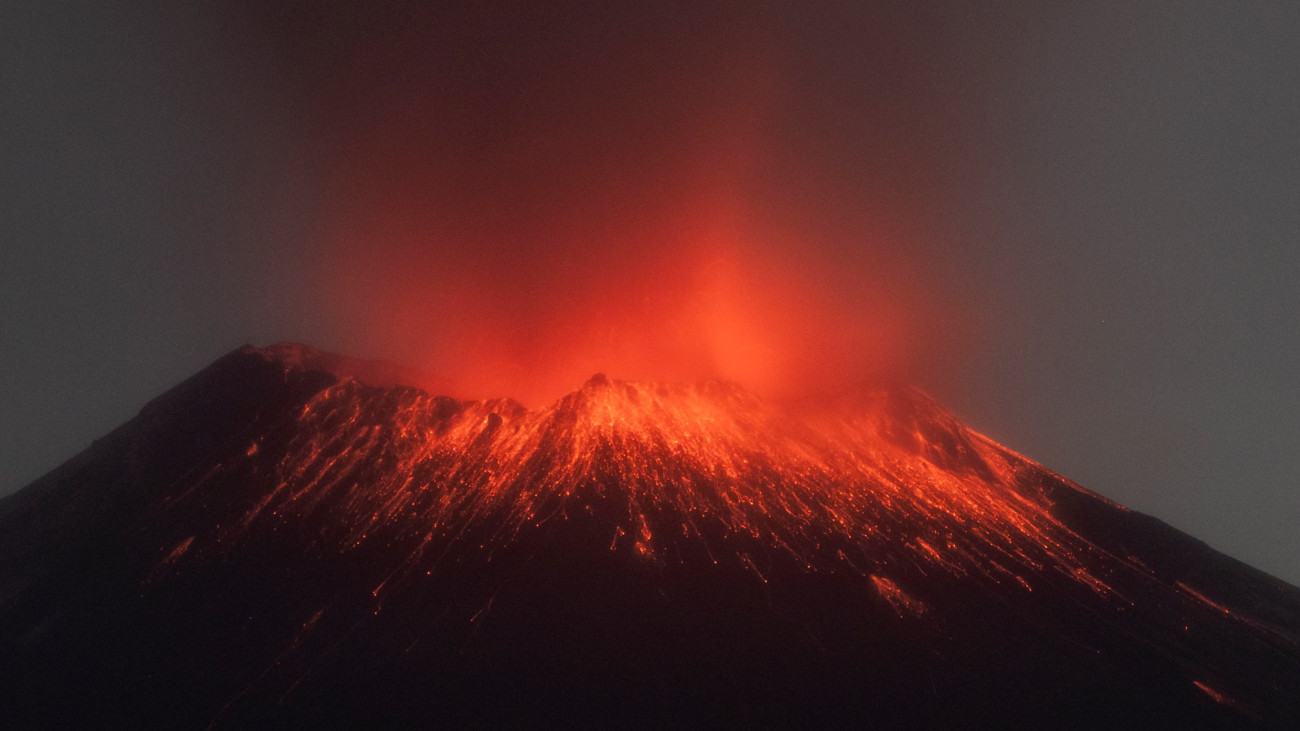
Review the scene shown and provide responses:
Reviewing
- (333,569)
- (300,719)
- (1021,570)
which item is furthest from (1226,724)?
(333,569)

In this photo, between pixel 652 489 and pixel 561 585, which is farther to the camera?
pixel 652 489

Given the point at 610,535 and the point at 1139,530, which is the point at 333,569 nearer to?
the point at 610,535

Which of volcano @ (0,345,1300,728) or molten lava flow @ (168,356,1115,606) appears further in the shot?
molten lava flow @ (168,356,1115,606)

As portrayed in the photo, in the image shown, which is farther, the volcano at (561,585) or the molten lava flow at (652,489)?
the molten lava flow at (652,489)

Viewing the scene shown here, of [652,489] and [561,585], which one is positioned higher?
[652,489]
